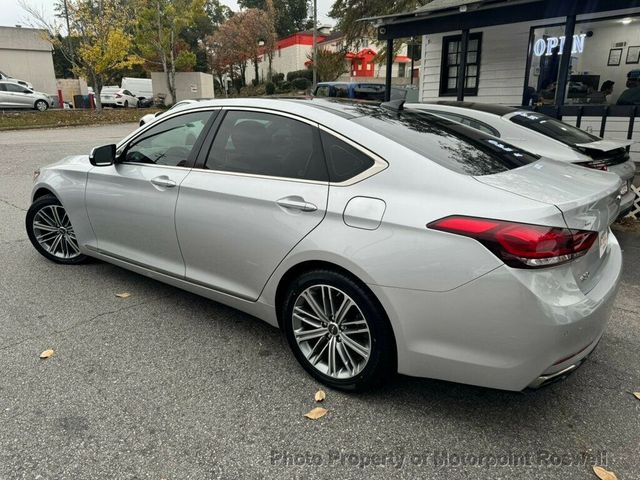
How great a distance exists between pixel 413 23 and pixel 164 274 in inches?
399

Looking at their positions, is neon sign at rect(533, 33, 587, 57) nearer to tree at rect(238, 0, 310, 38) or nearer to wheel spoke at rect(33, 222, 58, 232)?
wheel spoke at rect(33, 222, 58, 232)

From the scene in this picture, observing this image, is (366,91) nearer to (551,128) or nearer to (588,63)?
(588,63)

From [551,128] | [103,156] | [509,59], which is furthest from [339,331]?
[509,59]

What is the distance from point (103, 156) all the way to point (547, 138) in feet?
14.8

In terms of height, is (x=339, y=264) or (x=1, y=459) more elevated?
(x=339, y=264)

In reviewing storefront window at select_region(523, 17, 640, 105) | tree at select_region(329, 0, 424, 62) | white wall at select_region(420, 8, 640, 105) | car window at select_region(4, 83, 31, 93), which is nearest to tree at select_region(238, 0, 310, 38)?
car window at select_region(4, 83, 31, 93)

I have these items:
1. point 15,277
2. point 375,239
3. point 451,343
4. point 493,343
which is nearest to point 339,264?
point 375,239

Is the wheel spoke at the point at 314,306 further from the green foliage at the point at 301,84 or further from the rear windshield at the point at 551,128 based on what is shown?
the green foliage at the point at 301,84

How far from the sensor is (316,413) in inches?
105

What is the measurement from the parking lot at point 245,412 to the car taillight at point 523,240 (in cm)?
94

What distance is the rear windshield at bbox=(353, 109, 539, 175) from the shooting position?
267cm

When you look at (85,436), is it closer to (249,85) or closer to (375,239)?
(375,239)

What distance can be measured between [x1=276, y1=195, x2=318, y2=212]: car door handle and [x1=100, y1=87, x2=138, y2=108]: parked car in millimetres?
36913

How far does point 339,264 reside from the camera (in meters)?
2.58
